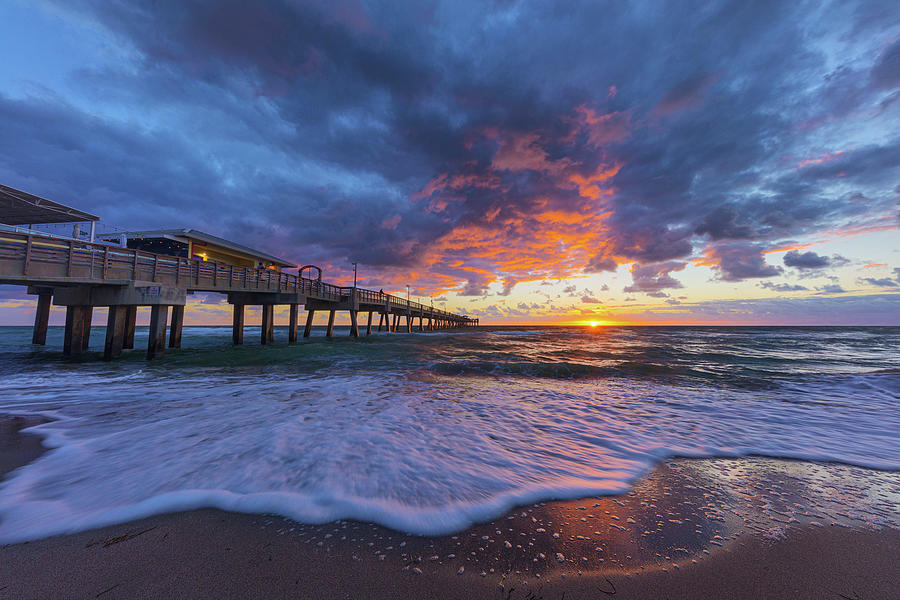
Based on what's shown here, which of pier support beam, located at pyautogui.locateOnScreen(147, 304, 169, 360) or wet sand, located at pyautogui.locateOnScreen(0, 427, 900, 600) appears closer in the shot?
wet sand, located at pyautogui.locateOnScreen(0, 427, 900, 600)

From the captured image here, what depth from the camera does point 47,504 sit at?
3.03 m

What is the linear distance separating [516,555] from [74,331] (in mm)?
24512

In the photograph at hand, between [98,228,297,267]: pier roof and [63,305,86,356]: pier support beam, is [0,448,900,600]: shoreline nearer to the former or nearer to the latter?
[63,305,86,356]: pier support beam

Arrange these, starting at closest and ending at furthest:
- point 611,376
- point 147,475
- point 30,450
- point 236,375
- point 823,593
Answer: point 823,593, point 147,475, point 30,450, point 236,375, point 611,376

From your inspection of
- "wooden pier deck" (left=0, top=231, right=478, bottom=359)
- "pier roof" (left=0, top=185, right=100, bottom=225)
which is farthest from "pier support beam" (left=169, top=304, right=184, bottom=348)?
"pier roof" (left=0, top=185, right=100, bottom=225)

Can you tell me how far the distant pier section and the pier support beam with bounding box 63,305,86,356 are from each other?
0.12 feet

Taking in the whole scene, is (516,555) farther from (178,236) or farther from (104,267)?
(178,236)

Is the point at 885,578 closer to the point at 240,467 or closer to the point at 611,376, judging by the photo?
the point at 240,467

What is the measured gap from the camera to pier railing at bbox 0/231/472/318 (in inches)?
404

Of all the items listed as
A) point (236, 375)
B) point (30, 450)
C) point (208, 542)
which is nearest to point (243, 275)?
point (236, 375)

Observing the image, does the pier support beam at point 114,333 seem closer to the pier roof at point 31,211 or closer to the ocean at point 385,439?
the ocean at point 385,439

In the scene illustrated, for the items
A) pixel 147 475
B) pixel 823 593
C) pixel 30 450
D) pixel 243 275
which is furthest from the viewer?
pixel 243 275

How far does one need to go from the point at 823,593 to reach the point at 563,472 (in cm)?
217

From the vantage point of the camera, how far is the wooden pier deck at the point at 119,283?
34.9 ft
